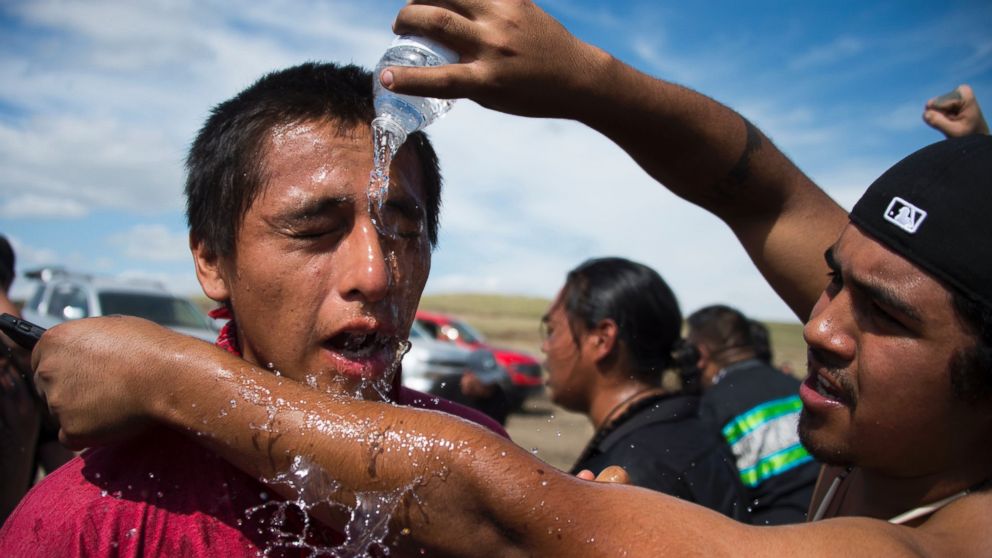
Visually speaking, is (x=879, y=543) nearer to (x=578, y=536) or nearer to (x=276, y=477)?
(x=578, y=536)

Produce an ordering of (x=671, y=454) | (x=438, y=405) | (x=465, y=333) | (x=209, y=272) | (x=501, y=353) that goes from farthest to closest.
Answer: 1. (x=465, y=333)
2. (x=501, y=353)
3. (x=671, y=454)
4. (x=438, y=405)
5. (x=209, y=272)

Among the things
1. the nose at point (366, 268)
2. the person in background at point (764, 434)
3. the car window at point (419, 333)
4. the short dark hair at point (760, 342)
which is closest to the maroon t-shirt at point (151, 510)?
the nose at point (366, 268)

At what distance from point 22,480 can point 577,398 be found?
8.77ft

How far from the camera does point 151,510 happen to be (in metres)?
1.53

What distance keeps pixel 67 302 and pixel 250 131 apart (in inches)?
385

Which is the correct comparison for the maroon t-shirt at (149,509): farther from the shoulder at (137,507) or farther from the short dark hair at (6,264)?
the short dark hair at (6,264)

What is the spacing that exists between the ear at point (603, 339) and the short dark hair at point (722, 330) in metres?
2.22

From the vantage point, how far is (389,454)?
1302 millimetres

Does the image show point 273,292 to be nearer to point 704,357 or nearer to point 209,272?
point 209,272

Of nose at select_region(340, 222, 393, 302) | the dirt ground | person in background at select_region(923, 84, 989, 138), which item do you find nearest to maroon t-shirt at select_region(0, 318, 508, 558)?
nose at select_region(340, 222, 393, 302)

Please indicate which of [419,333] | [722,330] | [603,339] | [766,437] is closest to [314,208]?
[603,339]

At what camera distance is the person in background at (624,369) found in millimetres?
3439

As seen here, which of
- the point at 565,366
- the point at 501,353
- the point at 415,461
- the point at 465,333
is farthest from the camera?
the point at 465,333

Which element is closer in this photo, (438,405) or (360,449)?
(360,449)
